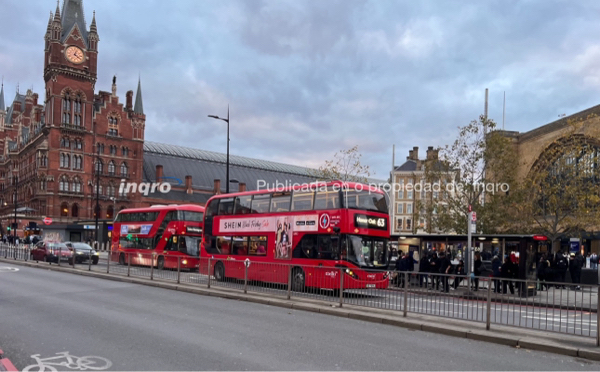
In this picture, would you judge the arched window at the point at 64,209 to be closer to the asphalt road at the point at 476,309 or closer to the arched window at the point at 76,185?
the arched window at the point at 76,185

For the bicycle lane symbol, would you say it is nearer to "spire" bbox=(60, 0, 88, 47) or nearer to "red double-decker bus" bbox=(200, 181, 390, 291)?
"red double-decker bus" bbox=(200, 181, 390, 291)

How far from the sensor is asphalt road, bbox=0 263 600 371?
7391 millimetres

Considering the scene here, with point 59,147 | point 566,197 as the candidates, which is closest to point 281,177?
point 59,147

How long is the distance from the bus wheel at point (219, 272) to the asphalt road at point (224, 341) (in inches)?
282

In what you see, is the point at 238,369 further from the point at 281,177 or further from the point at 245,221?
the point at 281,177

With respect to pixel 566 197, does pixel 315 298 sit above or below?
below

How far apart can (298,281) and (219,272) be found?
692 centimetres

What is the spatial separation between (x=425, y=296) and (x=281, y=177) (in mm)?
99123

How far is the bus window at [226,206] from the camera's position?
846 inches

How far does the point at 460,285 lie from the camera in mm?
11203

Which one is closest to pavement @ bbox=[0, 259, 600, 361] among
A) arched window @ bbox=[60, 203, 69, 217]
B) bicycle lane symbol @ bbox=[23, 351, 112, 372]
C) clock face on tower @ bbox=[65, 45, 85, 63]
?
bicycle lane symbol @ bbox=[23, 351, 112, 372]

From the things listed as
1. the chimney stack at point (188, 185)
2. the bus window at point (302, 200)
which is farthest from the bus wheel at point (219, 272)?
the chimney stack at point (188, 185)

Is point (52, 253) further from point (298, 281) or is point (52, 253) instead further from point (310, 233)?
point (298, 281)

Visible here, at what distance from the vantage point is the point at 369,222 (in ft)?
57.3
